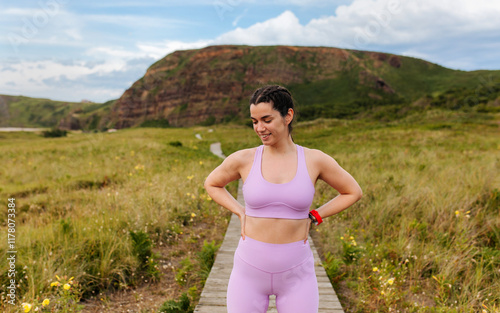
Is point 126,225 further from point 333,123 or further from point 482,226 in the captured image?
point 333,123

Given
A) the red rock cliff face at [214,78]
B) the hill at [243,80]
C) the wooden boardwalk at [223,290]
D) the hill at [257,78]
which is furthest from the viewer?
the red rock cliff face at [214,78]

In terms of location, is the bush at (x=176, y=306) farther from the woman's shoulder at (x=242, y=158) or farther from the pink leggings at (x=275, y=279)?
the woman's shoulder at (x=242, y=158)

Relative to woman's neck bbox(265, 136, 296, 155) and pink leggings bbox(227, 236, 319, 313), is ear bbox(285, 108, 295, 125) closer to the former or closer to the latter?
woman's neck bbox(265, 136, 296, 155)

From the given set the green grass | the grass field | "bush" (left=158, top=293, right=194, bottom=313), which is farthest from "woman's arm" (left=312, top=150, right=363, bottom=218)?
the green grass

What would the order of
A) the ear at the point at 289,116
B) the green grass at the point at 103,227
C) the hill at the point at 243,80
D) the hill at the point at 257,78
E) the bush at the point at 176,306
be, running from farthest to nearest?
the hill at the point at 243,80
the hill at the point at 257,78
the green grass at the point at 103,227
the bush at the point at 176,306
the ear at the point at 289,116

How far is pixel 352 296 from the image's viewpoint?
12.2 feet

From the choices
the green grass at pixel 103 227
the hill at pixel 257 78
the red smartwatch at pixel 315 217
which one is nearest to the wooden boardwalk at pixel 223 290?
the green grass at pixel 103 227

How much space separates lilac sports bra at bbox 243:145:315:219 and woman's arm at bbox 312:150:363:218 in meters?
0.14

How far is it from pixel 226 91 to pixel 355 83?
160ft

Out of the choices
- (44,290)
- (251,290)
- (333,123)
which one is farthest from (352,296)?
(333,123)

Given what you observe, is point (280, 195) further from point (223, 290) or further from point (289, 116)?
point (223, 290)

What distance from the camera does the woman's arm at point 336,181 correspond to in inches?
74.4

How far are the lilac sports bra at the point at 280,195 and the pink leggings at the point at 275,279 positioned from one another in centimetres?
20

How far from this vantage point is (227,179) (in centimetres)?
200
